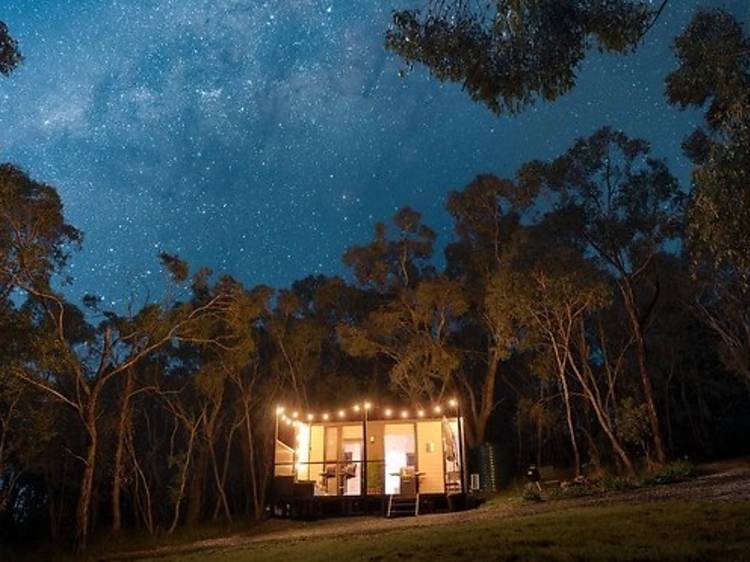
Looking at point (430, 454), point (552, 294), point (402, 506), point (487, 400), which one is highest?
point (552, 294)

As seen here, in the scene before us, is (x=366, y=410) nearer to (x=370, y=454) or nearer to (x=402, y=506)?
(x=402, y=506)

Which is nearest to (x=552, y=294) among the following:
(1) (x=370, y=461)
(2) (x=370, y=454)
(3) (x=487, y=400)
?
(3) (x=487, y=400)

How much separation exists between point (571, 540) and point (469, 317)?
61.3 ft

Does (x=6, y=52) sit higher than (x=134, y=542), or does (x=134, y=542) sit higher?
(x=6, y=52)

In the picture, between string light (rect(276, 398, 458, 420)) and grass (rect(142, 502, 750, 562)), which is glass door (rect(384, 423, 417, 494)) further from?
grass (rect(142, 502, 750, 562))

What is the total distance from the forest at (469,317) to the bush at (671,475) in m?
1.96

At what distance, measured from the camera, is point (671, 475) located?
15852 millimetres

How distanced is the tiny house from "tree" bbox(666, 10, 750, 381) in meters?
10.9

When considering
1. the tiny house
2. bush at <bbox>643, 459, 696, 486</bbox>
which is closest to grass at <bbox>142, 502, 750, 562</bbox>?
bush at <bbox>643, 459, 696, 486</bbox>

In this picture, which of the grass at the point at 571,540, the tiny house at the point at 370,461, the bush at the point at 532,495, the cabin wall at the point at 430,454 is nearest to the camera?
the grass at the point at 571,540

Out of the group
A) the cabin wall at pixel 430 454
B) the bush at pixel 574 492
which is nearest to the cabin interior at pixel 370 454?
the cabin wall at pixel 430 454

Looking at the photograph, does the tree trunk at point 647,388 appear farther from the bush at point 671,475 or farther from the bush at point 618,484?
the bush at point 618,484

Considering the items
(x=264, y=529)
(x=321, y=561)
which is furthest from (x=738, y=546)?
(x=264, y=529)

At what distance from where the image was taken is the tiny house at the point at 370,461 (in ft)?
63.6
